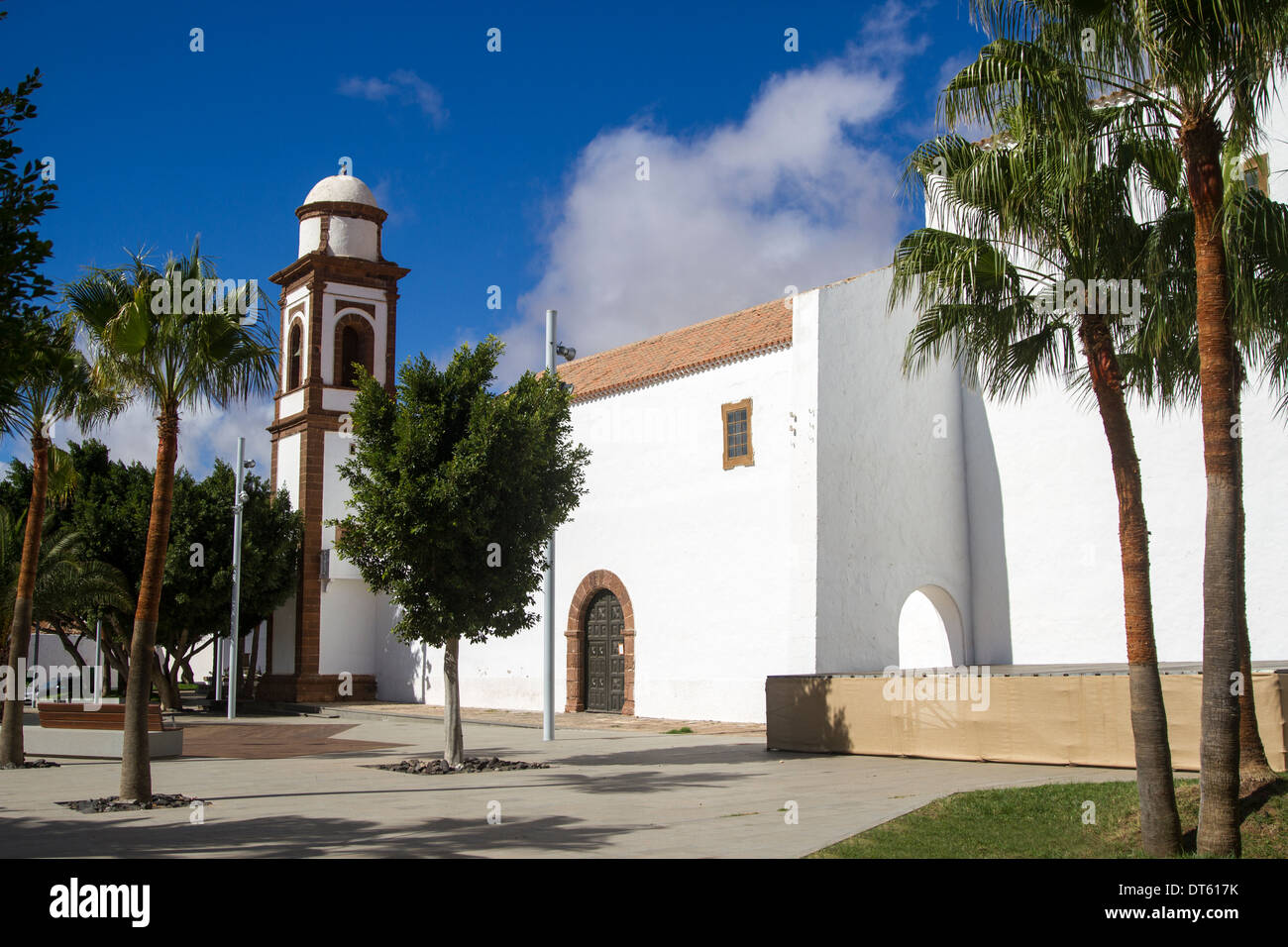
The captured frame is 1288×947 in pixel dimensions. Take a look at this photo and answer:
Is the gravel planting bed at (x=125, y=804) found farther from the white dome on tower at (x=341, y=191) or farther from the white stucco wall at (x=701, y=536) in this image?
the white dome on tower at (x=341, y=191)

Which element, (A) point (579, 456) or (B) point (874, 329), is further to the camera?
(B) point (874, 329)

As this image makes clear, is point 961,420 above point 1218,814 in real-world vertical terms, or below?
above

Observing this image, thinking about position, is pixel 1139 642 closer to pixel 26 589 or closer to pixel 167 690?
pixel 26 589

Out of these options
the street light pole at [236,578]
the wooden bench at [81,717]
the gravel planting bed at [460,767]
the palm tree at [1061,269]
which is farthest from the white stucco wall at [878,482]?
the street light pole at [236,578]

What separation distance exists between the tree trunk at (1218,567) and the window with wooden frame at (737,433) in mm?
13613

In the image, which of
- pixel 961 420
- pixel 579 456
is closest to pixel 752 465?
pixel 961 420

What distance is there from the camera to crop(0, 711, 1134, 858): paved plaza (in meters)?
9.12

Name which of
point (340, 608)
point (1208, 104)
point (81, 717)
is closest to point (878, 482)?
point (1208, 104)

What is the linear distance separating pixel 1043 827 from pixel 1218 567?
2812 millimetres

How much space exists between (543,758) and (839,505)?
728cm

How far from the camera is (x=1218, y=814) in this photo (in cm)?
816

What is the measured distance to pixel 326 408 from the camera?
32.5 m
